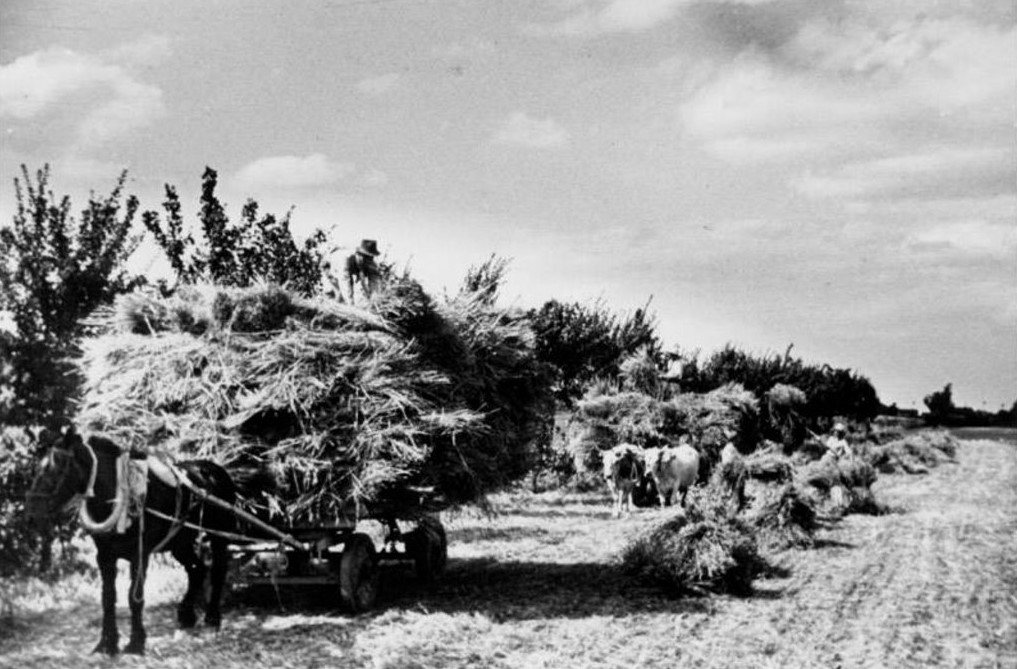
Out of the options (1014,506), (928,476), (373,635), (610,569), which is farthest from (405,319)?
(928,476)

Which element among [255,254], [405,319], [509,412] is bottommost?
[509,412]

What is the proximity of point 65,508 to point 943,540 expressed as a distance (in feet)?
44.5

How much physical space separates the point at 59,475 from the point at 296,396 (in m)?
2.25

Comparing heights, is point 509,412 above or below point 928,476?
above

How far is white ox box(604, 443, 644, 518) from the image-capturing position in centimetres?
1941

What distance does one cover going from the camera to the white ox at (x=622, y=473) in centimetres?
1941

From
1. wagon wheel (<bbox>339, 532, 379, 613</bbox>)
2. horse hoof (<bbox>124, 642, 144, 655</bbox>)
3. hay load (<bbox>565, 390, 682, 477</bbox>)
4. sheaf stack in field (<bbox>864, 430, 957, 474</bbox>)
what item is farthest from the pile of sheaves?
sheaf stack in field (<bbox>864, 430, 957, 474</bbox>)

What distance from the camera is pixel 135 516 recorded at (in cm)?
681

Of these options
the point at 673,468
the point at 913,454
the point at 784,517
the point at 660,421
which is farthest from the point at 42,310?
the point at 913,454

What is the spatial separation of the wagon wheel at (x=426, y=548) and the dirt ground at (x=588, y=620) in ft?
0.70

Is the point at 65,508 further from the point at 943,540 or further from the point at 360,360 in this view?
the point at 943,540

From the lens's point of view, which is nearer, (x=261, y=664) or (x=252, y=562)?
(x=261, y=664)

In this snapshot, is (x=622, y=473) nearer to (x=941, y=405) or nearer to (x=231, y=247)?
(x=231, y=247)

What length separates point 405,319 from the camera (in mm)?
9047
